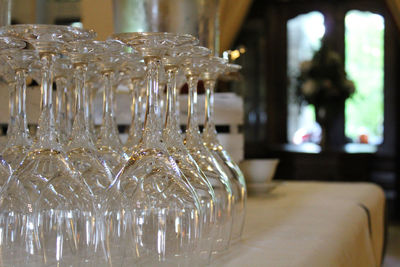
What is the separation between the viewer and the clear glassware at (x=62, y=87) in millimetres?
536

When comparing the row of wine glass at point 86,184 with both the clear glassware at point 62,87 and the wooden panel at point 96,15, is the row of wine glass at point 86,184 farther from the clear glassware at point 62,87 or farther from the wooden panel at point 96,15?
the wooden panel at point 96,15

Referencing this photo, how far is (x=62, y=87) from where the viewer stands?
599 millimetres

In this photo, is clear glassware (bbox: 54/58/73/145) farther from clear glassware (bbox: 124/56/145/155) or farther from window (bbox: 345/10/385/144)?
window (bbox: 345/10/385/144)

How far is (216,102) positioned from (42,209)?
2.31 feet

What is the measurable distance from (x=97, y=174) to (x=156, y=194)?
0.10 m

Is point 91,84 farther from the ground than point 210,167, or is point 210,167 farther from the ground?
point 91,84

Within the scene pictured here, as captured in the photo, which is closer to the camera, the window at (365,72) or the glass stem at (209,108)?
the glass stem at (209,108)

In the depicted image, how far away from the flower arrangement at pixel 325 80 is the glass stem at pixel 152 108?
121 inches

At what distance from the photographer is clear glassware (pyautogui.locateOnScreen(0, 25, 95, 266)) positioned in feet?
1.45

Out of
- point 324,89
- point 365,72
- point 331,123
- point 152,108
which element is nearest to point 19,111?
point 152,108

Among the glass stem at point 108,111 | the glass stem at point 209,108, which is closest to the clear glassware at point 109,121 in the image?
the glass stem at point 108,111

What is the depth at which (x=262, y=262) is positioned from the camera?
1.87ft

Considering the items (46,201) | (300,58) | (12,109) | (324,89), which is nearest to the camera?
(46,201)

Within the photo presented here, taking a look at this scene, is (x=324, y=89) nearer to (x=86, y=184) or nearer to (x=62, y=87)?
(x=62, y=87)
